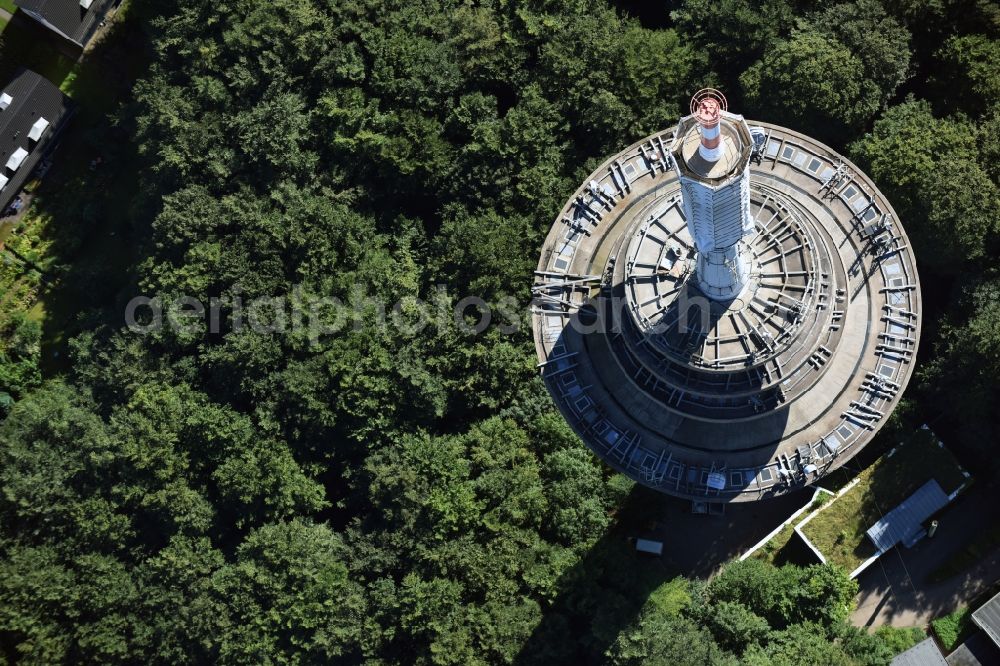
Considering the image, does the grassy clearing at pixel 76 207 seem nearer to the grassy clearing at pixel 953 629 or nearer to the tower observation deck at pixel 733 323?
the tower observation deck at pixel 733 323

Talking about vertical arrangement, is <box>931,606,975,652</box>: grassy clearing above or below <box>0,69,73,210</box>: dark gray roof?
below

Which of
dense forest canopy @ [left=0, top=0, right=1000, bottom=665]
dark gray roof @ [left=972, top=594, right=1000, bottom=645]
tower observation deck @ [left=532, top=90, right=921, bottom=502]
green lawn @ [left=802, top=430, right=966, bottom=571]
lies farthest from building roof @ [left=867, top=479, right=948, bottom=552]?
tower observation deck @ [left=532, top=90, right=921, bottom=502]

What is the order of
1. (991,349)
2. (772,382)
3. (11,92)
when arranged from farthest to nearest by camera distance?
(11,92) → (991,349) → (772,382)

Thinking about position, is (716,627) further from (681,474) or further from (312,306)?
(312,306)

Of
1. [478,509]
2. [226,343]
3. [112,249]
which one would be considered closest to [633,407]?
[478,509]

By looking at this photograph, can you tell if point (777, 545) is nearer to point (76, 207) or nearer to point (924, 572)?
point (924, 572)

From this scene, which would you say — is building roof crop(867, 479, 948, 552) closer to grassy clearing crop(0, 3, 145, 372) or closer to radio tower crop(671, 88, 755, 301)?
radio tower crop(671, 88, 755, 301)

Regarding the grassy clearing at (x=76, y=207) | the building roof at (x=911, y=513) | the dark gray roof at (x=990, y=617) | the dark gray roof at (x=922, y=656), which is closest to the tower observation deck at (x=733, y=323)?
the building roof at (x=911, y=513)
